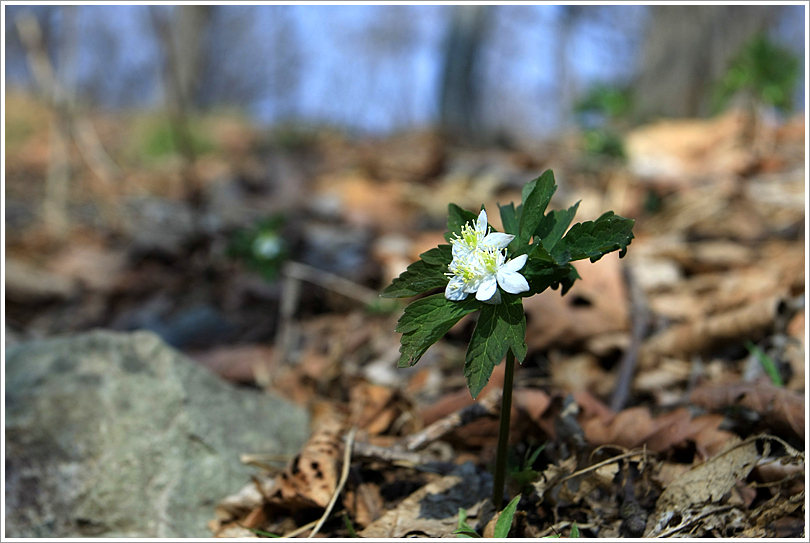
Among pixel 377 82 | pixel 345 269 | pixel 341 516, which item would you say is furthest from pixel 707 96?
pixel 377 82

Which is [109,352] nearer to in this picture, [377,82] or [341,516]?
[341,516]

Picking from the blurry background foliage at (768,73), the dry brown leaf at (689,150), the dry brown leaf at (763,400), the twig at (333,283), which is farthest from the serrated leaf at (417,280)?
the blurry background foliage at (768,73)

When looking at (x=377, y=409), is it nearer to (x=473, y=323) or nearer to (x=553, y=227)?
(x=473, y=323)

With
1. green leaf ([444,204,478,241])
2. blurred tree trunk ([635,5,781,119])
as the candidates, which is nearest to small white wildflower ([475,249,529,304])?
green leaf ([444,204,478,241])

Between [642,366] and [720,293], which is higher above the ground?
[720,293]

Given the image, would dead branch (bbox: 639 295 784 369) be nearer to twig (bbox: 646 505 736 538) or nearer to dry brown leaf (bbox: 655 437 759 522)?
dry brown leaf (bbox: 655 437 759 522)

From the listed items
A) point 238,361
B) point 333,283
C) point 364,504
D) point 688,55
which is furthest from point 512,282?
point 688,55
